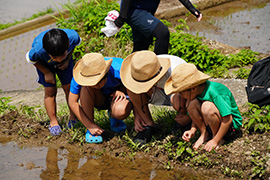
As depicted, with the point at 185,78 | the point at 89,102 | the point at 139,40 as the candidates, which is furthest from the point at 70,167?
the point at 139,40

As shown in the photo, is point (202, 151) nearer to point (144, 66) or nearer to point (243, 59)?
point (144, 66)

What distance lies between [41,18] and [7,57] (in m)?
1.86

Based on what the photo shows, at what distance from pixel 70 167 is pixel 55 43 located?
3.89 feet

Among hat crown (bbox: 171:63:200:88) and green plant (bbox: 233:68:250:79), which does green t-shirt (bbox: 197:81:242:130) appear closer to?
hat crown (bbox: 171:63:200:88)

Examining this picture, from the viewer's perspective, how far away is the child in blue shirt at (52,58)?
3584 mm

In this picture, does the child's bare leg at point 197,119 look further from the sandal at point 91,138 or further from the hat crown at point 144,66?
the sandal at point 91,138

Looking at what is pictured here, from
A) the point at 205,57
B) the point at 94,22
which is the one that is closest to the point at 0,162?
the point at 205,57

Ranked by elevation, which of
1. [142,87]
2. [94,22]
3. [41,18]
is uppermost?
[142,87]

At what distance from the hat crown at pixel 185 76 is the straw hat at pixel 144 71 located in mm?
187

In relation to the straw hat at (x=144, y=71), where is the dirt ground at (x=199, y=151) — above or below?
below

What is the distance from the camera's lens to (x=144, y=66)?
3219 millimetres

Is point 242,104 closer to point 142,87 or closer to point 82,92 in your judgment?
point 142,87

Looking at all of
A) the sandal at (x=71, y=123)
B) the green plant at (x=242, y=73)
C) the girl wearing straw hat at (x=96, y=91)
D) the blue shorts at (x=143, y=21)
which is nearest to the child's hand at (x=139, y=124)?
the girl wearing straw hat at (x=96, y=91)

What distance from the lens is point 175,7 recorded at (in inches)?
312
